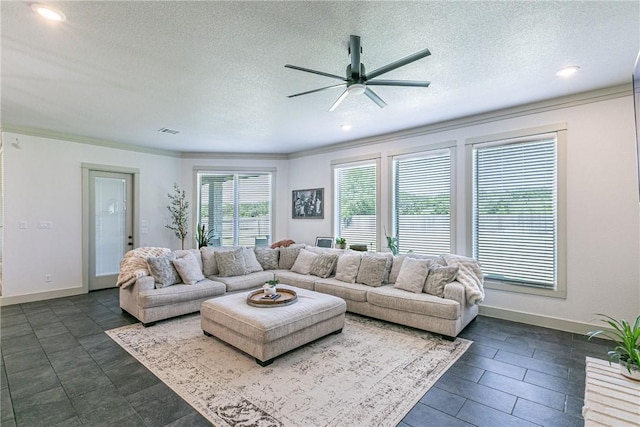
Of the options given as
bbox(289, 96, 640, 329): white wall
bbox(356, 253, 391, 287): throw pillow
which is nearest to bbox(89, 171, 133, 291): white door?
bbox(356, 253, 391, 287): throw pillow

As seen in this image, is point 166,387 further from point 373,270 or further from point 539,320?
point 539,320

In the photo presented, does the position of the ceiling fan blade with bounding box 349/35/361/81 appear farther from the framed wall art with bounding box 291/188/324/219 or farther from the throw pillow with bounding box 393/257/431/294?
the framed wall art with bounding box 291/188/324/219

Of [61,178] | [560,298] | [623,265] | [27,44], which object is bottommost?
[560,298]

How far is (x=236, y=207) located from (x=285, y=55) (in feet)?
16.0

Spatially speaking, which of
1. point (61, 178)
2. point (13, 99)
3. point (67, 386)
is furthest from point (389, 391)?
point (61, 178)

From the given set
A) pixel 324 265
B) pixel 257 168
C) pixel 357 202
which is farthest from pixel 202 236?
pixel 357 202

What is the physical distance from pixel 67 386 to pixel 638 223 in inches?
237

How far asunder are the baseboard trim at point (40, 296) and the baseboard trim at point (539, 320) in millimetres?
7012

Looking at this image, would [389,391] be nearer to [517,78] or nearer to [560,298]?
[560,298]

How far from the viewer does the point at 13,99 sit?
377 cm

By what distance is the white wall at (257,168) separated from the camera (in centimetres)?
692

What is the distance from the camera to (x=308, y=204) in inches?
265

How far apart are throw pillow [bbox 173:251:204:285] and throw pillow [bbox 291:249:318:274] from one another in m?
1.61

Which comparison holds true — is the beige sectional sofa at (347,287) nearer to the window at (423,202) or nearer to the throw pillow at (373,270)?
the throw pillow at (373,270)
